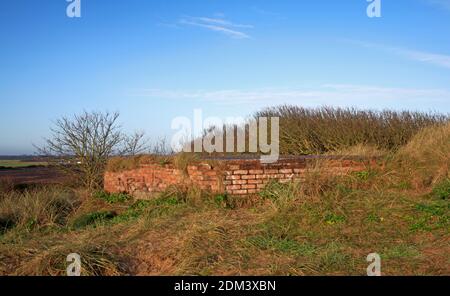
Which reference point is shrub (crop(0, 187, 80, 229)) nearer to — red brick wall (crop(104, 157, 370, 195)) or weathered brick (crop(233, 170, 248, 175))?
red brick wall (crop(104, 157, 370, 195))

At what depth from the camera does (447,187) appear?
8.17 m

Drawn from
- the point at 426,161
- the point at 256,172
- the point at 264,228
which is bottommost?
the point at 264,228

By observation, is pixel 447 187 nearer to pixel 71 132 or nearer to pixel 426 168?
pixel 426 168

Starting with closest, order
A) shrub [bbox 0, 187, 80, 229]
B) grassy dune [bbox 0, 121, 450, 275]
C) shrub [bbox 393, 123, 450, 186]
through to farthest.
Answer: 1. grassy dune [bbox 0, 121, 450, 275]
2. shrub [bbox 0, 187, 80, 229]
3. shrub [bbox 393, 123, 450, 186]

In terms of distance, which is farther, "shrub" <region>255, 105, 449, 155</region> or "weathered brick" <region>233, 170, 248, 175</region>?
"shrub" <region>255, 105, 449, 155</region>

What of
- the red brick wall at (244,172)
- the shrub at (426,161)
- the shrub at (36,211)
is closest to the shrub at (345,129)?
the shrub at (426,161)

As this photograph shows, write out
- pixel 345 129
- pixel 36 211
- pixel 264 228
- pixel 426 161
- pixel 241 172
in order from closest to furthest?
pixel 264 228 < pixel 36 211 < pixel 241 172 < pixel 426 161 < pixel 345 129

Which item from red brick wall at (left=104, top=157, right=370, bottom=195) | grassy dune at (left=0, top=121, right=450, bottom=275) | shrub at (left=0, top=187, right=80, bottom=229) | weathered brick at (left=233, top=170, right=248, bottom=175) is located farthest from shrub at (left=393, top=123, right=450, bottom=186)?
shrub at (left=0, top=187, right=80, bottom=229)

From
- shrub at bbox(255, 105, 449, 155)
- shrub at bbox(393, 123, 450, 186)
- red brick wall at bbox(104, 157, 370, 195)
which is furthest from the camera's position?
shrub at bbox(255, 105, 449, 155)

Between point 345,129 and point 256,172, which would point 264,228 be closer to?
point 256,172

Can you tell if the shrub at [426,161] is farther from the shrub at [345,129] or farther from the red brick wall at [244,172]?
the shrub at [345,129]

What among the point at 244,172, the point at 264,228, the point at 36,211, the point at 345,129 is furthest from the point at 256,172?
the point at 345,129
